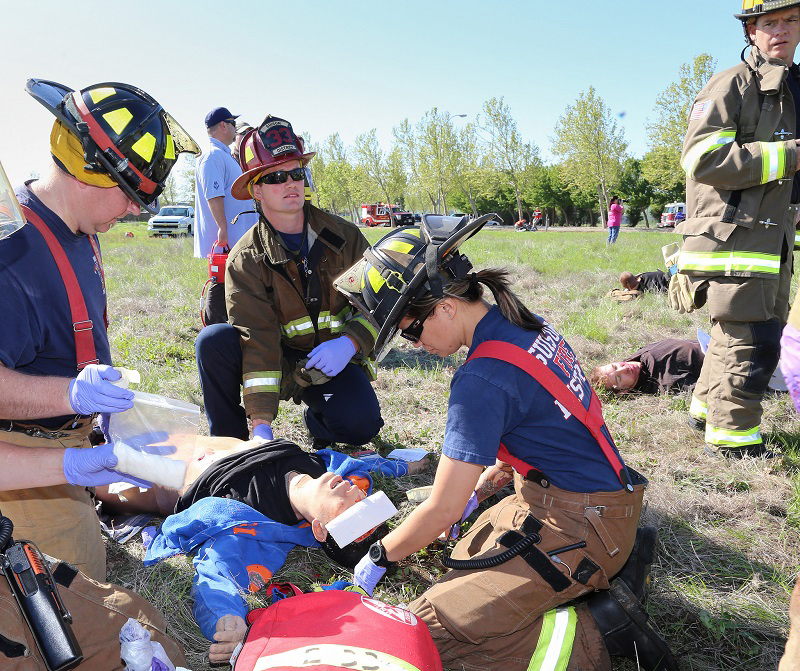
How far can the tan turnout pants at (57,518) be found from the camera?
8.48 feet

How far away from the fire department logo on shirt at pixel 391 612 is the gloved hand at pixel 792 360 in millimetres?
1333

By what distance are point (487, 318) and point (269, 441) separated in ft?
5.01

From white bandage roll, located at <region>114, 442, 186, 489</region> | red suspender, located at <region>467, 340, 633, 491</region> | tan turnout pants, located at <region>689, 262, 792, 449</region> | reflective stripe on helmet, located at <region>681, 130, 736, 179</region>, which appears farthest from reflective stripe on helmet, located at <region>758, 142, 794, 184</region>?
white bandage roll, located at <region>114, 442, 186, 489</region>

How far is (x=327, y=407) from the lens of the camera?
404 centimetres

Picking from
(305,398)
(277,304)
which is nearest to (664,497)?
(305,398)

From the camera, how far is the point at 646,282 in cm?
860

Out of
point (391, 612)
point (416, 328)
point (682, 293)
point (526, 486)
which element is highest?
point (416, 328)

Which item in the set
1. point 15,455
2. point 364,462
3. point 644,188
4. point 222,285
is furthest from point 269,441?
point 644,188

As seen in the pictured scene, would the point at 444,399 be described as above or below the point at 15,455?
below

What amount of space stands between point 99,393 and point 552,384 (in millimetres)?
1710

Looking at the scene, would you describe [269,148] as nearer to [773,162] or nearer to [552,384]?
[552,384]

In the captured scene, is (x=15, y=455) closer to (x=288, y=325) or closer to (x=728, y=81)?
(x=288, y=325)

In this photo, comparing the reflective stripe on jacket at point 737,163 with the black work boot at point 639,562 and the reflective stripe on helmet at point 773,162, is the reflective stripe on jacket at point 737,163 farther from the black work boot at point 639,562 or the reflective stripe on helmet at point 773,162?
the black work boot at point 639,562

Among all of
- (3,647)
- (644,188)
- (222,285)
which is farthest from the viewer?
(644,188)
